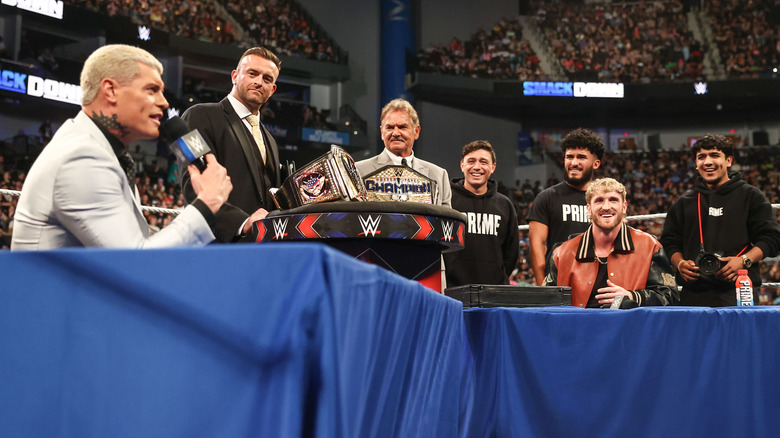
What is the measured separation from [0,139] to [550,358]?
1236 cm

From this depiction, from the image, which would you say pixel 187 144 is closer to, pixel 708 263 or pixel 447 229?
pixel 447 229

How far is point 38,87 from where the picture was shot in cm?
1122

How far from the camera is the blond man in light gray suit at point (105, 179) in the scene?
1158mm

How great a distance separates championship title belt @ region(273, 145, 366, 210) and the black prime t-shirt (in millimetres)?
1613

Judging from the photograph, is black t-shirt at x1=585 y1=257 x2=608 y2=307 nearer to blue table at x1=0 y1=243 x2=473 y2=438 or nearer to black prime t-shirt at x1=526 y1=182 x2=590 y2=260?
black prime t-shirt at x1=526 y1=182 x2=590 y2=260

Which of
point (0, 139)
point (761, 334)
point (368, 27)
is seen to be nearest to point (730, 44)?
point (368, 27)

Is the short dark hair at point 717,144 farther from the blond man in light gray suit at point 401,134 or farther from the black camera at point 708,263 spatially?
the blond man in light gray suit at point 401,134

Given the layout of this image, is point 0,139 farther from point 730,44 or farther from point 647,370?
point 730,44

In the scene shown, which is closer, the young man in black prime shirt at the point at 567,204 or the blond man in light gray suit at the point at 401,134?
the blond man in light gray suit at the point at 401,134

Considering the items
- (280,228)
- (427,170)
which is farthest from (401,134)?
(280,228)

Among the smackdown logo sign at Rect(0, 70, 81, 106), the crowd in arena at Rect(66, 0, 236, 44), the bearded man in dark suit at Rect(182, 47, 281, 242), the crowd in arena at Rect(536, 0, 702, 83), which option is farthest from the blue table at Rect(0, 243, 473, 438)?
the crowd in arena at Rect(536, 0, 702, 83)

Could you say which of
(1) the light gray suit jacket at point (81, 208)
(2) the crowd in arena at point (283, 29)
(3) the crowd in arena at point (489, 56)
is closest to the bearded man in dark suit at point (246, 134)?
(1) the light gray suit jacket at point (81, 208)

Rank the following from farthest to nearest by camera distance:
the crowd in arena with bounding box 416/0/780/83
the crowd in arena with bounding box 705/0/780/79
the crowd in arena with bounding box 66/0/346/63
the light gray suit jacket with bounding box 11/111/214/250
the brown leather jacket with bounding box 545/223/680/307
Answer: the crowd in arena with bounding box 416/0/780/83, the crowd in arena with bounding box 705/0/780/79, the crowd in arena with bounding box 66/0/346/63, the brown leather jacket with bounding box 545/223/680/307, the light gray suit jacket with bounding box 11/111/214/250

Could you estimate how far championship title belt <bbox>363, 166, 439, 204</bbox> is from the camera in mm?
1912
